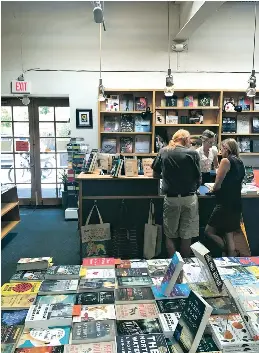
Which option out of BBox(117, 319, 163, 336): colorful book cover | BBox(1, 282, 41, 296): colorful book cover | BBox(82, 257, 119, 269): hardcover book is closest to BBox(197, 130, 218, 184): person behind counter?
BBox(82, 257, 119, 269): hardcover book

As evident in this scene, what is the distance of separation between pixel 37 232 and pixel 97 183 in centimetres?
214

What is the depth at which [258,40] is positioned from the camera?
6.56 metres

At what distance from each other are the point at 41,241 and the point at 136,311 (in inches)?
144

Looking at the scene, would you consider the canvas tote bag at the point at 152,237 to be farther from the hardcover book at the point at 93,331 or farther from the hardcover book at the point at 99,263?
the hardcover book at the point at 93,331

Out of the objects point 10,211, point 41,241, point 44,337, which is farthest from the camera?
point 10,211

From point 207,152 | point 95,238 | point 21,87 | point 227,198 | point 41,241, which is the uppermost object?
point 21,87

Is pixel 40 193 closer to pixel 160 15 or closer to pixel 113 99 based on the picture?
pixel 113 99

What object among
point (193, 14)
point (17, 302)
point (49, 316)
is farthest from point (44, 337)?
point (193, 14)

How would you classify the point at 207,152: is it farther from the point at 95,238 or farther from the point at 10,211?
the point at 10,211

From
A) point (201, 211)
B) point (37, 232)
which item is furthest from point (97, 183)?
point (37, 232)

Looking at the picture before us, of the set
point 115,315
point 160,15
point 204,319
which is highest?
point 160,15

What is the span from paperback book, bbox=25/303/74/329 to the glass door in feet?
18.1

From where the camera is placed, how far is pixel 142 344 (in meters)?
1.54

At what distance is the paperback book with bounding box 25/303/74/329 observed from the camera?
169 cm
